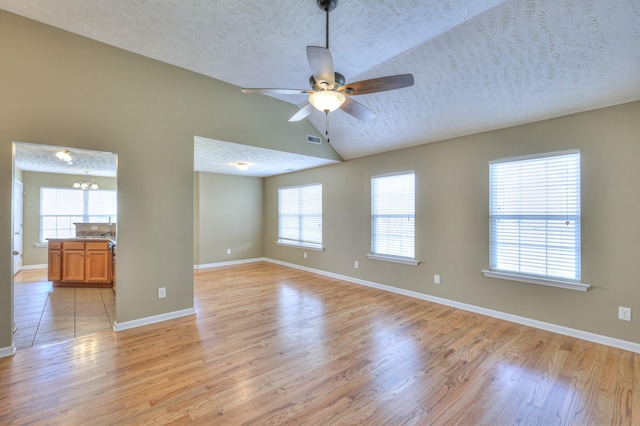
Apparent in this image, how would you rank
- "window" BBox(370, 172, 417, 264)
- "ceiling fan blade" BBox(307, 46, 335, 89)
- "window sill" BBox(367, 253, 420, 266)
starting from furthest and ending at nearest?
"window" BBox(370, 172, 417, 264) < "window sill" BBox(367, 253, 420, 266) < "ceiling fan blade" BBox(307, 46, 335, 89)

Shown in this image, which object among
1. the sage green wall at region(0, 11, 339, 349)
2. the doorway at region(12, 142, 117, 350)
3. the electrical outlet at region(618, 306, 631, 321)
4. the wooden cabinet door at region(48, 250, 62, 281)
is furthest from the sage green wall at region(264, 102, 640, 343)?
the wooden cabinet door at region(48, 250, 62, 281)

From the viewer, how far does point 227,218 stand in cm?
727

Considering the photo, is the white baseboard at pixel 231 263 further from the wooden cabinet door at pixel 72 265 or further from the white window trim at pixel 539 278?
the white window trim at pixel 539 278

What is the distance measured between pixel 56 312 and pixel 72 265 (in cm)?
158

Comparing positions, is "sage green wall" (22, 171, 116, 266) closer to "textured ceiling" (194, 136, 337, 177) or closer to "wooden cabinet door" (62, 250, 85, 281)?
"wooden cabinet door" (62, 250, 85, 281)

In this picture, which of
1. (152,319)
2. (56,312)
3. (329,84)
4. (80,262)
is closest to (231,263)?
(80,262)

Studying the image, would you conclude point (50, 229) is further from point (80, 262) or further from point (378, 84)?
point (378, 84)

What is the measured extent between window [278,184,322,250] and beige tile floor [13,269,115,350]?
149 inches

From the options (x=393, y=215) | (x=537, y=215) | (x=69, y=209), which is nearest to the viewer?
(x=537, y=215)

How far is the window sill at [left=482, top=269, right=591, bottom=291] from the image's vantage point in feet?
9.97

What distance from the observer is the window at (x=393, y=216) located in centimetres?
466

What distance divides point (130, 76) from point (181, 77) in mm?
564

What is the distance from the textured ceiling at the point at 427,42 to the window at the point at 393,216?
147 centimetres

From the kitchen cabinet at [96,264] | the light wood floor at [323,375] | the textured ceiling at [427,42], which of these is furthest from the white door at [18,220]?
the textured ceiling at [427,42]
